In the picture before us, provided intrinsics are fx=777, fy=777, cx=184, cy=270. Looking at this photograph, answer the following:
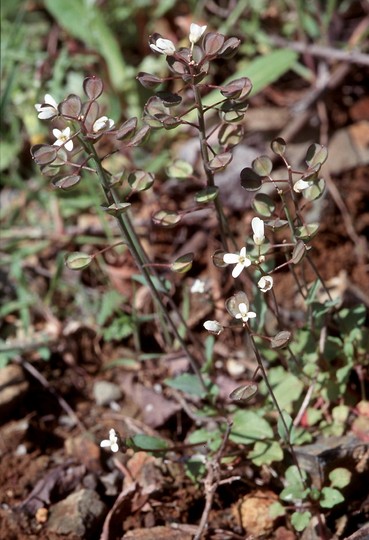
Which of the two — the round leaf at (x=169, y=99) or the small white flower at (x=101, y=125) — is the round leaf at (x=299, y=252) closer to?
the round leaf at (x=169, y=99)

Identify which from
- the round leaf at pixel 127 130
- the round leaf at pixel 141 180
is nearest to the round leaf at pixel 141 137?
the round leaf at pixel 127 130

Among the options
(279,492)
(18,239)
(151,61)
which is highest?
(151,61)

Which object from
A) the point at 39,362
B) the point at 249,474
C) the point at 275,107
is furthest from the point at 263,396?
the point at 275,107

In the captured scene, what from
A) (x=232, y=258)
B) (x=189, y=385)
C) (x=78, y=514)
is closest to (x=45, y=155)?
(x=232, y=258)

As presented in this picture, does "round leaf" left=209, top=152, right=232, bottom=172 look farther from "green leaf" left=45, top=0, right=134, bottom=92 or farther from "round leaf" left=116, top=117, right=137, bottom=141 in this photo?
"green leaf" left=45, top=0, right=134, bottom=92

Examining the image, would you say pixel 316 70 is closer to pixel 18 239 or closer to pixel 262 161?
pixel 18 239

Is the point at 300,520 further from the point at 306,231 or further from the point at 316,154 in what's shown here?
the point at 316,154
